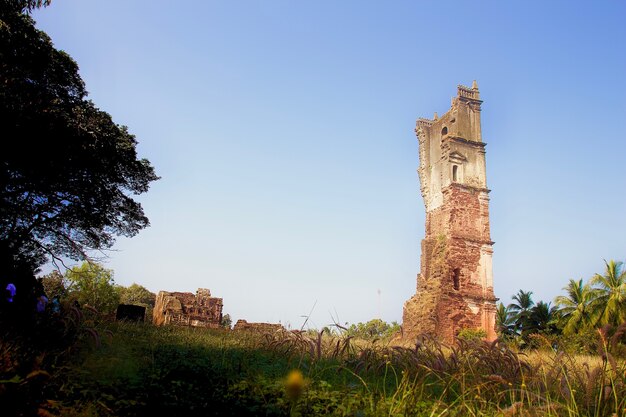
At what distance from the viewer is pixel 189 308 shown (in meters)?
19.5

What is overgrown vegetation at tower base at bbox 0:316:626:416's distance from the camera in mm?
4102

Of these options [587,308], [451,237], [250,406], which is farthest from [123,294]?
[250,406]

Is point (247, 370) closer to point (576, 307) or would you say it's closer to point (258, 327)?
point (258, 327)

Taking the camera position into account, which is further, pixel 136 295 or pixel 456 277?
pixel 136 295

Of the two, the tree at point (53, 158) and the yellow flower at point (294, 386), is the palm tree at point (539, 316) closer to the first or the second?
the tree at point (53, 158)

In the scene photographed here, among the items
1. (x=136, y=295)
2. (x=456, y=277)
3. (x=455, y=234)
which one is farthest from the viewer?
(x=136, y=295)

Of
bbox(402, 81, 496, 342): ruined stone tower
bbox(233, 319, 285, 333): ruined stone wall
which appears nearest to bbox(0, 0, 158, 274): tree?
bbox(233, 319, 285, 333): ruined stone wall

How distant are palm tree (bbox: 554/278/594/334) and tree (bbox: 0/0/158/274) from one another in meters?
26.3

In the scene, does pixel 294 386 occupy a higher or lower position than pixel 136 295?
lower

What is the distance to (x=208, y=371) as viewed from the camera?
5.28 metres

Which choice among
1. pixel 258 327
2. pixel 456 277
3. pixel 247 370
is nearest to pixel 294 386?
pixel 247 370

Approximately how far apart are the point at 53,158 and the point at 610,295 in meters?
31.7

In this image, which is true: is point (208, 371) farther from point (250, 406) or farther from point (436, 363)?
point (436, 363)

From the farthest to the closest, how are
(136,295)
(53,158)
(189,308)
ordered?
(136,295) < (189,308) < (53,158)
